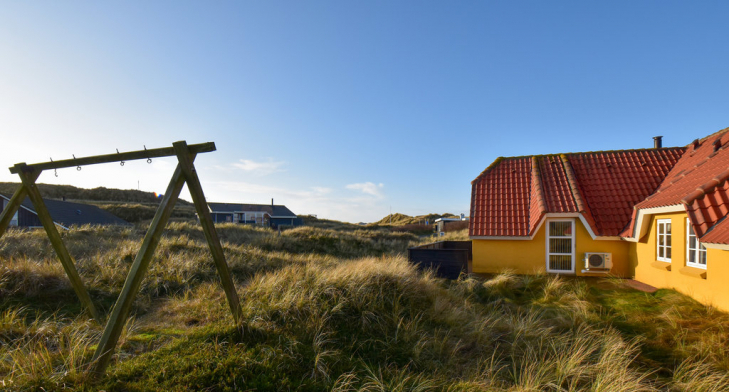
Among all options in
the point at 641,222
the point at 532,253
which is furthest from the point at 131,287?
the point at 641,222

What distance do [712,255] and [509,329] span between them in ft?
16.4

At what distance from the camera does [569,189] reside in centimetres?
1215

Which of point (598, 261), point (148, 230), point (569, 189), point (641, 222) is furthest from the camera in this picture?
point (569, 189)

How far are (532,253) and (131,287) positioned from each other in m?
11.4

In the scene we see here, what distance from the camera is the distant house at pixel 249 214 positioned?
51.4 metres

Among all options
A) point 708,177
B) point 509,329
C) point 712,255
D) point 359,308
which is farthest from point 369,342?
point 708,177

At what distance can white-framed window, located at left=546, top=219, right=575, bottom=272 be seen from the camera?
11688 mm

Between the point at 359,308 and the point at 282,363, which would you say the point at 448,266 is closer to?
the point at 359,308

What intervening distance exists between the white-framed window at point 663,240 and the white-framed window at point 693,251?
0.89m

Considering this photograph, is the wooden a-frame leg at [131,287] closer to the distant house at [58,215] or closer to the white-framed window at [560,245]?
the white-framed window at [560,245]

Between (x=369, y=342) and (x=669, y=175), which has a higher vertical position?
(x=669, y=175)

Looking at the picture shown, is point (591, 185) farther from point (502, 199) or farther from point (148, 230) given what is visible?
point (148, 230)

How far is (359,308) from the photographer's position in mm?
5828

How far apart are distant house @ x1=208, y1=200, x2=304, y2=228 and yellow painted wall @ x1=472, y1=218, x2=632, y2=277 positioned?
4113 centimetres
